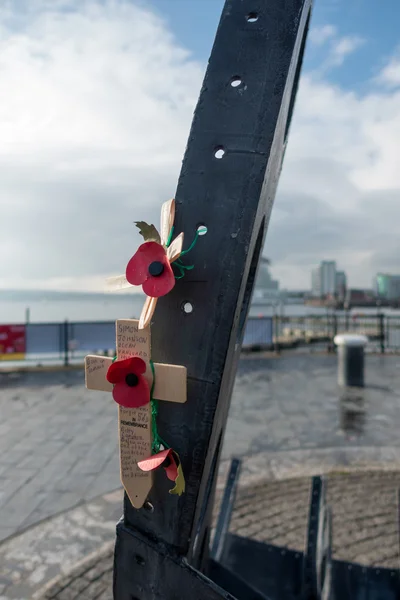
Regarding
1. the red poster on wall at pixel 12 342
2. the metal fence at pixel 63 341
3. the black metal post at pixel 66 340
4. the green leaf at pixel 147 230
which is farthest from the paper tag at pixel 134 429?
the red poster on wall at pixel 12 342

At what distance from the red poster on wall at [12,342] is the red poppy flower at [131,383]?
43.8 ft

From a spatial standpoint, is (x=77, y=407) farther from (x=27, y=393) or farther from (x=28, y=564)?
(x=28, y=564)

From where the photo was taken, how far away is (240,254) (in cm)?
160

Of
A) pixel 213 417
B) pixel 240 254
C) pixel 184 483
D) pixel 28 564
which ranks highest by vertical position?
pixel 240 254

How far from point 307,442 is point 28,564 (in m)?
4.56

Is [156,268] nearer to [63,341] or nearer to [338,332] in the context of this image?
[63,341]

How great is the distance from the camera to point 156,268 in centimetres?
151

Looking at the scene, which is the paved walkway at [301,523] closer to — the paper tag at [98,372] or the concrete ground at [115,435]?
the concrete ground at [115,435]

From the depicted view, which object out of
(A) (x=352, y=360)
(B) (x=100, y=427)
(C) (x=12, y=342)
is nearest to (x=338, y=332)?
(A) (x=352, y=360)

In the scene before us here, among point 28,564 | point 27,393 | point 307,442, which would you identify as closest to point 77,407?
point 27,393

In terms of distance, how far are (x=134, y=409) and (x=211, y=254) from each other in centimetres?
64

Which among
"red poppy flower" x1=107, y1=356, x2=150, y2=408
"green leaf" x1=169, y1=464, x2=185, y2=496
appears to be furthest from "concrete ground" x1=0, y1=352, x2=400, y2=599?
"red poppy flower" x1=107, y1=356, x2=150, y2=408

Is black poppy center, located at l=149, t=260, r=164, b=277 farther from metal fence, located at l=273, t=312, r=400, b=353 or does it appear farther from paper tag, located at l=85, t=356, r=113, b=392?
metal fence, located at l=273, t=312, r=400, b=353

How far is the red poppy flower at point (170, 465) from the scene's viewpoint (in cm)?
150
